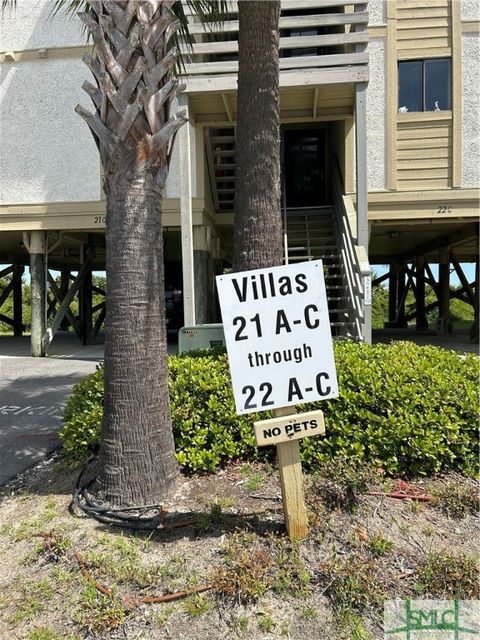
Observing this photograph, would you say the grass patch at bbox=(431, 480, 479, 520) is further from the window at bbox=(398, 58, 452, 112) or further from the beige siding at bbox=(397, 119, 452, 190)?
the window at bbox=(398, 58, 452, 112)

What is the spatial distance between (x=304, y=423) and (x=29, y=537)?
1873 millimetres

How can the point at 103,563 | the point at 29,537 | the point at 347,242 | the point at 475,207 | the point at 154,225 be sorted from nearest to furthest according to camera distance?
the point at 103,563, the point at 29,537, the point at 154,225, the point at 347,242, the point at 475,207

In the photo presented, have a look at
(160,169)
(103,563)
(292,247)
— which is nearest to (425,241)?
(292,247)

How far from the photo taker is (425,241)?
1631cm

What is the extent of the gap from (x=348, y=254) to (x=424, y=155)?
4.03 m

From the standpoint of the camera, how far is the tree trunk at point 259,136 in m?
4.18

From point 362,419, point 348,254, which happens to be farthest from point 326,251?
point 362,419

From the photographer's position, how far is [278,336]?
2.63m

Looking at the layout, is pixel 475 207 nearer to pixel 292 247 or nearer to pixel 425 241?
pixel 292 247

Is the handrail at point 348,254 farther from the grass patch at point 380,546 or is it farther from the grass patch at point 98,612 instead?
the grass patch at point 98,612

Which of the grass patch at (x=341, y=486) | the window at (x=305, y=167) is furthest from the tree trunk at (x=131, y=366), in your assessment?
the window at (x=305, y=167)

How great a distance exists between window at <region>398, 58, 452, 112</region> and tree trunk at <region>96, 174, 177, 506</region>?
9154 millimetres

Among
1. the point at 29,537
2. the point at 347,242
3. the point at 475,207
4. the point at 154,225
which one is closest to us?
the point at 29,537

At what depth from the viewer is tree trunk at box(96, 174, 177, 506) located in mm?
3197
